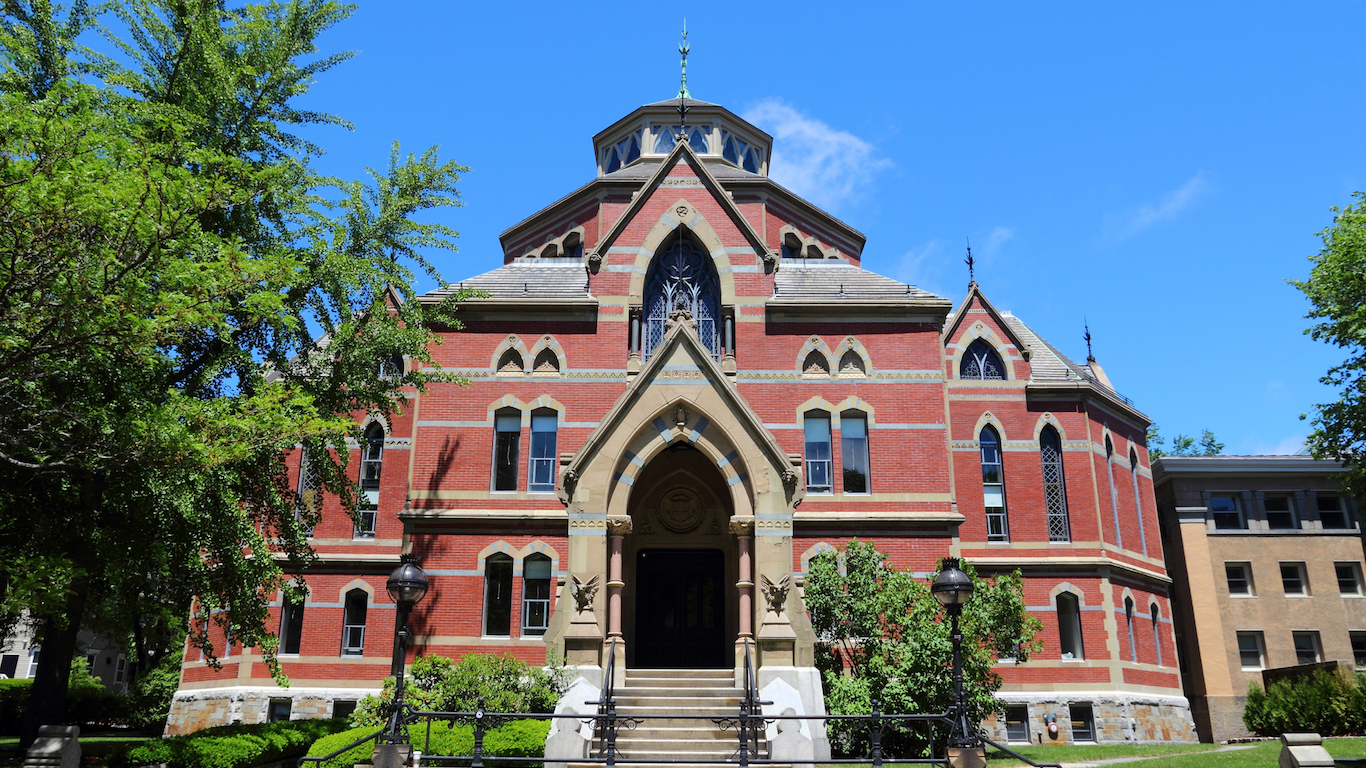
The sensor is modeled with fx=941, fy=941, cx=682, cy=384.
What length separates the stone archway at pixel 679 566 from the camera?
2256cm

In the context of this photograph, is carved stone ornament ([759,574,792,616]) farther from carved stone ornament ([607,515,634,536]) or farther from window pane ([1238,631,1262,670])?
window pane ([1238,631,1262,670])

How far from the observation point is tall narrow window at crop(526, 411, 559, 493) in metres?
23.8

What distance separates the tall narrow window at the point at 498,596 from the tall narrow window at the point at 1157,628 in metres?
19.0

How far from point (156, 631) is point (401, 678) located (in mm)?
7862

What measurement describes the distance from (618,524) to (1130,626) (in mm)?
16961

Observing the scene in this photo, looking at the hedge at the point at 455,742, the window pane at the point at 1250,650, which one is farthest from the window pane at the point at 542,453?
the window pane at the point at 1250,650

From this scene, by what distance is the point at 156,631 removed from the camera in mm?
18688

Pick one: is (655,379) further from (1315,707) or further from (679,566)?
(1315,707)

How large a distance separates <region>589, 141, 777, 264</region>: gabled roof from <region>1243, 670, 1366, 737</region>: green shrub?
64.8 ft

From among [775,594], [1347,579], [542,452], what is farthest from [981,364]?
[1347,579]

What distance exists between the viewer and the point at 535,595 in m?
23.1

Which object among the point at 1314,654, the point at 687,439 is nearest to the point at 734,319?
the point at 687,439

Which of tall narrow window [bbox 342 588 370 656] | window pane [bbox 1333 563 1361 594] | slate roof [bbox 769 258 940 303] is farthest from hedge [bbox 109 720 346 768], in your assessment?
window pane [bbox 1333 563 1361 594]

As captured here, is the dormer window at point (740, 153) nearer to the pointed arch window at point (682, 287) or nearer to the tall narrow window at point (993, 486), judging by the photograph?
the pointed arch window at point (682, 287)
